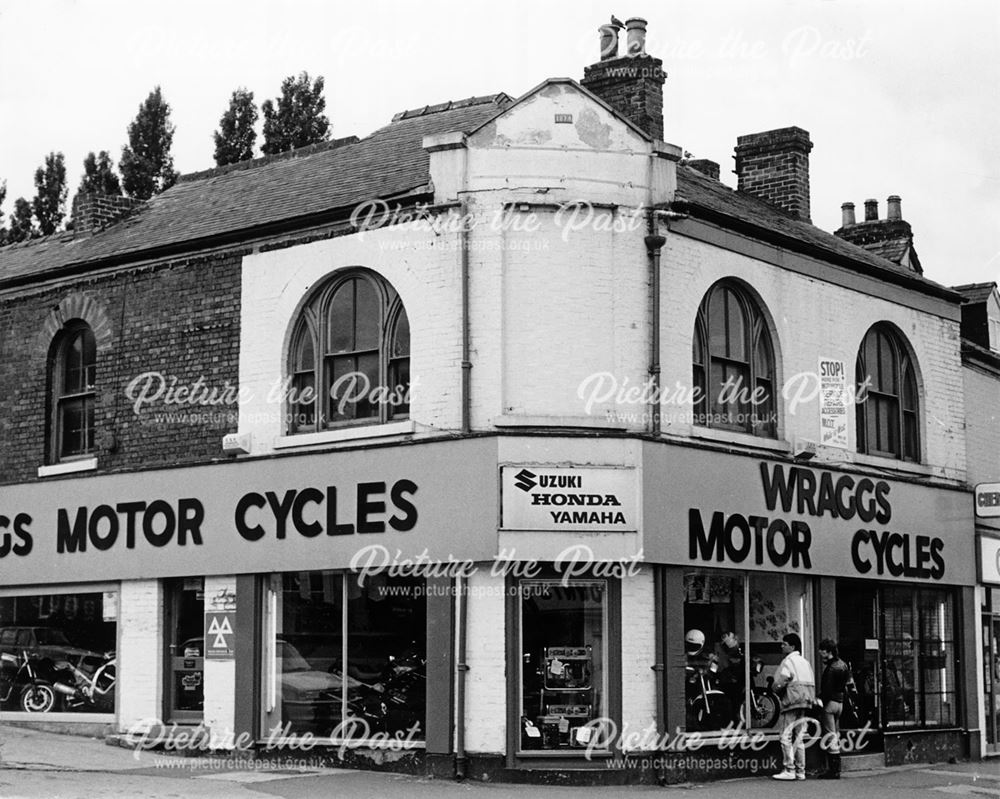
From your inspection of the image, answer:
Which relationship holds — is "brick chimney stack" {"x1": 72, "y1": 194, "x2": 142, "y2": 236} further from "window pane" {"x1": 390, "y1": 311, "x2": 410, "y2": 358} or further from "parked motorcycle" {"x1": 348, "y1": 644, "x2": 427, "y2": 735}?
"parked motorcycle" {"x1": 348, "y1": 644, "x2": 427, "y2": 735}

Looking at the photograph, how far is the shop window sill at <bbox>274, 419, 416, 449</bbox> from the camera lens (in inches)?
698

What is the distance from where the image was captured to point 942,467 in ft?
75.2

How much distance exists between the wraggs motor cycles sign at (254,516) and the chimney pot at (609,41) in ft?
24.1

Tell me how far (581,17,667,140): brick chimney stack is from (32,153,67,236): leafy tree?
28.4 m

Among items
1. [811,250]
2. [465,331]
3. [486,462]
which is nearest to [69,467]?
[465,331]

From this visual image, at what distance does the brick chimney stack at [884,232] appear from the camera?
26.9 metres

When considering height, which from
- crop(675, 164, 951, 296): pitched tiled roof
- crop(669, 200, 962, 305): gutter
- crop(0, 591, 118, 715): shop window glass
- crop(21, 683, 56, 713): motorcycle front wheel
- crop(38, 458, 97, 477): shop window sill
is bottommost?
crop(21, 683, 56, 713): motorcycle front wheel

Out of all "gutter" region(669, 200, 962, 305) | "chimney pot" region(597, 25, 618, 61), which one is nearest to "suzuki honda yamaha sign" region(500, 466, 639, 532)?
"gutter" region(669, 200, 962, 305)

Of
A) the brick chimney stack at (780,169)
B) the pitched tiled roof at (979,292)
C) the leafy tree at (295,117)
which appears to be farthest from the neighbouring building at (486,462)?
the leafy tree at (295,117)

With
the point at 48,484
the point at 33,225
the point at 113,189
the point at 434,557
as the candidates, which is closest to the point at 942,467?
the point at 434,557

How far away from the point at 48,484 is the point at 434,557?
6.59 metres

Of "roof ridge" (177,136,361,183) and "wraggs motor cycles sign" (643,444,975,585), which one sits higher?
"roof ridge" (177,136,361,183)

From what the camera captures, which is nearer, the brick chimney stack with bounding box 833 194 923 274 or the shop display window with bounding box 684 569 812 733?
the shop display window with bounding box 684 569 812 733

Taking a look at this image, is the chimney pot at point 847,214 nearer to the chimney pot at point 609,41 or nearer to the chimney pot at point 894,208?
the chimney pot at point 894,208
